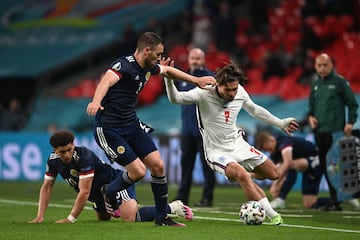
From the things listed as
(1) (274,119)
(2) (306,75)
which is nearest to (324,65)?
(1) (274,119)

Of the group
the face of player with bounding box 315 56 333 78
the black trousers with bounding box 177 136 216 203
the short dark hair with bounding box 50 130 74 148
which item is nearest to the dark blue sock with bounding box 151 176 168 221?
the short dark hair with bounding box 50 130 74 148

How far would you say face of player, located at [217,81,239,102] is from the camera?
1085cm

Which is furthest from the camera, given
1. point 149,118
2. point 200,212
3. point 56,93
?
point 56,93

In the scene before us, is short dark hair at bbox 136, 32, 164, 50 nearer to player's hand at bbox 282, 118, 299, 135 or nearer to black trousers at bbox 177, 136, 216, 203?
player's hand at bbox 282, 118, 299, 135

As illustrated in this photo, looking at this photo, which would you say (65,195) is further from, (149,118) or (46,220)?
(149,118)

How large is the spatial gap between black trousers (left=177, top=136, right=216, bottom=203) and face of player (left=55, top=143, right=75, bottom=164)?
12.6 ft

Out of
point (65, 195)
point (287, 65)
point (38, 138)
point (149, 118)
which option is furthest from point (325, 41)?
point (65, 195)

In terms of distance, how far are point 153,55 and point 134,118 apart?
2.58 feet

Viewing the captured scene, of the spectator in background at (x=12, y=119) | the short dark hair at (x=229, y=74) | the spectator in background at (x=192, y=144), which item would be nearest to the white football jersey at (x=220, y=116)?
the short dark hair at (x=229, y=74)

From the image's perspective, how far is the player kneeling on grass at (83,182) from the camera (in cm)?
1070

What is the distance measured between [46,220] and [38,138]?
10.8 m

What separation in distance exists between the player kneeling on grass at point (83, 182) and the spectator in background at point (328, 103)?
348cm

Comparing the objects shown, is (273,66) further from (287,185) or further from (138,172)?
(138,172)

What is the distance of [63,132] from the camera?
10680 mm
